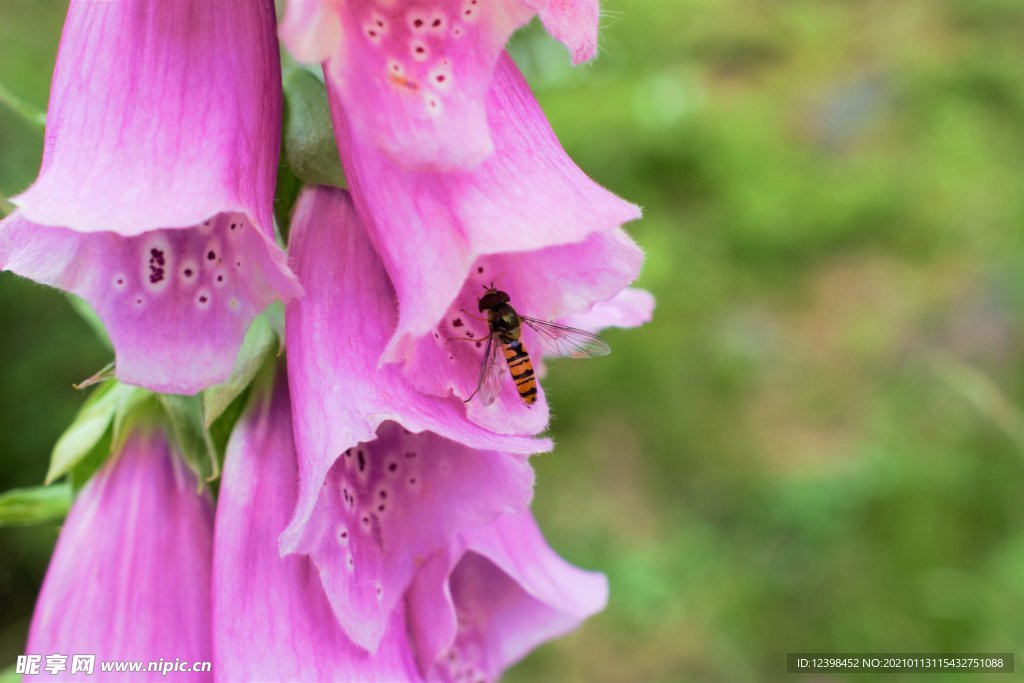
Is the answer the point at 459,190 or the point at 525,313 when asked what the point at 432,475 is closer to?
the point at 525,313

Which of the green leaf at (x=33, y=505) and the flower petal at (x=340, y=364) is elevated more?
the flower petal at (x=340, y=364)

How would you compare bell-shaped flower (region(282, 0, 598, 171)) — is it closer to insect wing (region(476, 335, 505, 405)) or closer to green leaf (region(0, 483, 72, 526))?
insect wing (region(476, 335, 505, 405))

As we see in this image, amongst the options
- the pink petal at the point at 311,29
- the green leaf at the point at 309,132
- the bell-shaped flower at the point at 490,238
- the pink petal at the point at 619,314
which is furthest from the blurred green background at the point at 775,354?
the pink petal at the point at 311,29

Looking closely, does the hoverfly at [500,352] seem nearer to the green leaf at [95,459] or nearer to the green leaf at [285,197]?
the green leaf at [285,197]

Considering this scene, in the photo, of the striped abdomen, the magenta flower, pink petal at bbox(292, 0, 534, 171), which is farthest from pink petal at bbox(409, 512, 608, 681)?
pink petal at bbox(292, 0, 534, 171)

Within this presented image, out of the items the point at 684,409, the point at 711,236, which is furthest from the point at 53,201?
the point at 711,236

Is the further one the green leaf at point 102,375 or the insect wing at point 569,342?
the insect wing at point 569,342
